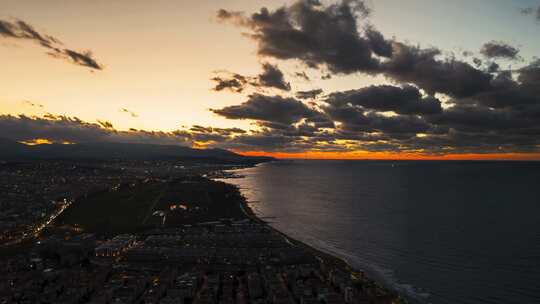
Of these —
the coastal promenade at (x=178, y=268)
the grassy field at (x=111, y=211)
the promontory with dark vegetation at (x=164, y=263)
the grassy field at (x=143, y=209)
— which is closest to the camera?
the coastal promenade at (x=178, y=268)

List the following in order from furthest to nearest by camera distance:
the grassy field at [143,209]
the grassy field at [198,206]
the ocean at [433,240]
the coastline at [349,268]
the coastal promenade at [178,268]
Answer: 1. the grassy field at [198,206]
2. the grassy field at [143,209]
3. the ocean at [433,240]
4. the coastline at [349,268]
5. the coastal promenade at [178,268]

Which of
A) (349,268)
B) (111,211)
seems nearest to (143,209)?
(111,211)

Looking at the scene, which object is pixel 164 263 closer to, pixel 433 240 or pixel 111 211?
pixel 433 240

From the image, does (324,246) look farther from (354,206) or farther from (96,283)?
(354,206)

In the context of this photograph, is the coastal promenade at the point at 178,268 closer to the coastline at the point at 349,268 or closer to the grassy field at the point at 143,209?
the coastline at the point at 349,268

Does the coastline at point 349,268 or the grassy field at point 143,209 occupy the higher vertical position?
the grassy field at point 143,209

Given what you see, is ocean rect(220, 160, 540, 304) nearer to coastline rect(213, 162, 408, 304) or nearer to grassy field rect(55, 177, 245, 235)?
coastline rect(213, 162, 408, 304)

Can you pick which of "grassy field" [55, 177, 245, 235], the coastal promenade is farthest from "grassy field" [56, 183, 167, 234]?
the coastal promenade

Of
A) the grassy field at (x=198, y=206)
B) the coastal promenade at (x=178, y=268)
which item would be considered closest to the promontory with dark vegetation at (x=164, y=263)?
the coastal promenade at (x=178, y=268)

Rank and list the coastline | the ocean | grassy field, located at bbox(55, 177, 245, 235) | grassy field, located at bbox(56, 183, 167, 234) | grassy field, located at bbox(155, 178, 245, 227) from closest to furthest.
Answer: the coastline
the ocean
grassy field, located at bbox(56, 183, 167, 234)
grassy field, located at bbox(55, 177, 245, 235)
grassy field, located at bbox(155, 178, 245, 227)

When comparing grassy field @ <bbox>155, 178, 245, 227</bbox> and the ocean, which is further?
grassy field @ <bbox>155, 178, 245, 227</bbox>

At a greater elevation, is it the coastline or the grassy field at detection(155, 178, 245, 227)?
the grassy field at detection(155, 178, 245, 227)

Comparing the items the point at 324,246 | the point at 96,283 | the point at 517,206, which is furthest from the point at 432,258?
the point at 517,206
